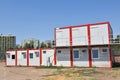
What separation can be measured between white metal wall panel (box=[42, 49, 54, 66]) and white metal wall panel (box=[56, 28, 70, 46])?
2.78 m

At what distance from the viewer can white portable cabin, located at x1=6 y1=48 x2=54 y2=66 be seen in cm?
4731

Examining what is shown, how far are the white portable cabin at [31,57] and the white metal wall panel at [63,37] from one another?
2.84 metres

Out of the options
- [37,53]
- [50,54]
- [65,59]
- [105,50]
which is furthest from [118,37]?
[37,53]

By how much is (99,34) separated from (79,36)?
149 inches

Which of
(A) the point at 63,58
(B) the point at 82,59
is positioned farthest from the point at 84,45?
(A) the point at 63,58

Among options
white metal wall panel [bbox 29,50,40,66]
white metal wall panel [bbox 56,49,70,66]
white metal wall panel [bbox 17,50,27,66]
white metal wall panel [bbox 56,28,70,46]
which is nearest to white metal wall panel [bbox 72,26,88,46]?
white metal wall panel [bbox 56,28,70,46]

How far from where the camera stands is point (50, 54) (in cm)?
4709

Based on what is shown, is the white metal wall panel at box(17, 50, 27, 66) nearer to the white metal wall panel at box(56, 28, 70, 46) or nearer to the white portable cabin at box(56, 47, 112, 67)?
the white portable cabin at box(56, 47, 112, 67)

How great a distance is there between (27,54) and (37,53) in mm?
2704

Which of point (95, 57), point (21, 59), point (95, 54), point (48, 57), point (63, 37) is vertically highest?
point (63, 37)

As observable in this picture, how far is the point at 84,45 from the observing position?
4225cm

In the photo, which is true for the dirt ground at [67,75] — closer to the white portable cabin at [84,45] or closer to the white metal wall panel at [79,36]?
the white portable cabin at [84,45]

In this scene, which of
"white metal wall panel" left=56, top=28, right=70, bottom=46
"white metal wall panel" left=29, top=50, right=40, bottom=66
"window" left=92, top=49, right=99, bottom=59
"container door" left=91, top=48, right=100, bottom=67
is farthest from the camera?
"white metal wall panel" left=29, top=50, right=40, bottom=66

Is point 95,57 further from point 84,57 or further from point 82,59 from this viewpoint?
point 82,59
